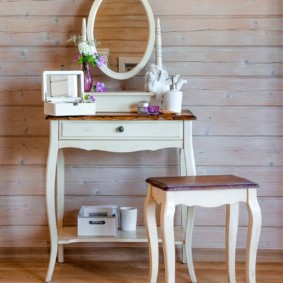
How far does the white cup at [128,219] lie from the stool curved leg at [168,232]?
558 millimetres

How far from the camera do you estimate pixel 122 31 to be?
2902 millimetres

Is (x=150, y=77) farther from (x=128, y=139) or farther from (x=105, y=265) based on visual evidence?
(x=105, y=265)

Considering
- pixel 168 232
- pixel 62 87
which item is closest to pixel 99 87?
pixel 62 87

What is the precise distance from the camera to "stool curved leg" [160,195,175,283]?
2240 millimetres

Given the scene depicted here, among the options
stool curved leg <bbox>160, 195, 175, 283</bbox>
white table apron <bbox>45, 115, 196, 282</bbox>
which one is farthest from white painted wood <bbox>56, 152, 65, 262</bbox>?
stool curved leg <bbox>160, 195, 175, 283</bbox>

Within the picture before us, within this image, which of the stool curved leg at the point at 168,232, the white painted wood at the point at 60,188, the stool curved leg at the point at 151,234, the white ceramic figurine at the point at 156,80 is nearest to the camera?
the stool curved leg at the point at 168,232

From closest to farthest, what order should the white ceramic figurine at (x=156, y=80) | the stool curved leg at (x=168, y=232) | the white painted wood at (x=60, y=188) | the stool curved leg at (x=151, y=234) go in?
1. the stool curved leg at (x=168, y=232)
2. the stool curved leg at (x=151, y=234)
3. the white ceramic figurine at (x=156, y=80)
4. the white painted wood at (x=60, y=188)

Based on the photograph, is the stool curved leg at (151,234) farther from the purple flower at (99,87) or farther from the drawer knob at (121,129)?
the purple flower at (99,87)

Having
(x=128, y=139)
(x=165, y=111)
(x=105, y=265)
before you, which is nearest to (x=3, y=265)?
(x=105, y=265)

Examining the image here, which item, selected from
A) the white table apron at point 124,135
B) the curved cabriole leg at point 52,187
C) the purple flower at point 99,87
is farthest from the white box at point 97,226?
the purple flower at point 99,87

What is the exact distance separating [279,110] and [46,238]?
57.3 inches

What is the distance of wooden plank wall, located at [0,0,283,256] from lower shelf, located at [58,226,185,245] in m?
0.22

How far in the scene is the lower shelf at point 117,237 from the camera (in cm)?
268

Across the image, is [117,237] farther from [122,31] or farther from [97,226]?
[122,31]
